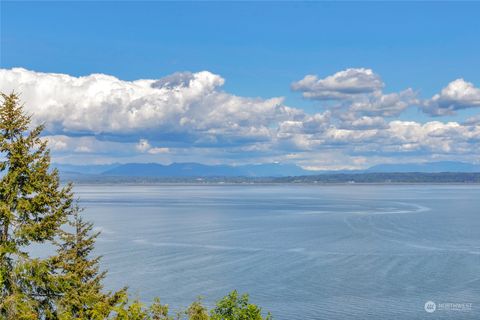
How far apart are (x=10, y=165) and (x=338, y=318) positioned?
4260 cm

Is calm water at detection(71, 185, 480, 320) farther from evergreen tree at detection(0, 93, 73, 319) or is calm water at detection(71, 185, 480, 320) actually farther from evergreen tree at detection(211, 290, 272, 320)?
evergreen tree at detection(0, 93, 73, 319)

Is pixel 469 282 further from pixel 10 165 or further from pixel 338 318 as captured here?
pixel 10 165

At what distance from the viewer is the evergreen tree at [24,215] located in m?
18.6

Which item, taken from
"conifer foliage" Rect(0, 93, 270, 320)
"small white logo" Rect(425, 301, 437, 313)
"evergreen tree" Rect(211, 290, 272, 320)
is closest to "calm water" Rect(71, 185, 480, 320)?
"small white logo" Rect(425, 301, 437, 313)

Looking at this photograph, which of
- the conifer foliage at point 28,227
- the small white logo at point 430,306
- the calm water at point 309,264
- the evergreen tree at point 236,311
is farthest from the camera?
the calm water at point 309,264

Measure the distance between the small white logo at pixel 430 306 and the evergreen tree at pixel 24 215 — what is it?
1857 inches

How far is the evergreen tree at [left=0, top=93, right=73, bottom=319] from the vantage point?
1862 cm

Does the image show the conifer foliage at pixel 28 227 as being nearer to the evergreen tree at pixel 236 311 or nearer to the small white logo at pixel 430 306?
the evergreen tree at pixel 236 311

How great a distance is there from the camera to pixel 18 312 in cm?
1809

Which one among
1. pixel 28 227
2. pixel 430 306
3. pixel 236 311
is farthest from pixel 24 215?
pixel 430 306

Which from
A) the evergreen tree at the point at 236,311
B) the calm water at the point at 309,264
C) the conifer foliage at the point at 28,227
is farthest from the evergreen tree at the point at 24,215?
the calm water at the point at 309,264

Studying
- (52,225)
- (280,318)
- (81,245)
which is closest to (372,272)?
(280,318)

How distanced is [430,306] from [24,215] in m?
50.0

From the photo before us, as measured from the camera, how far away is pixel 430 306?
58.3 metres
